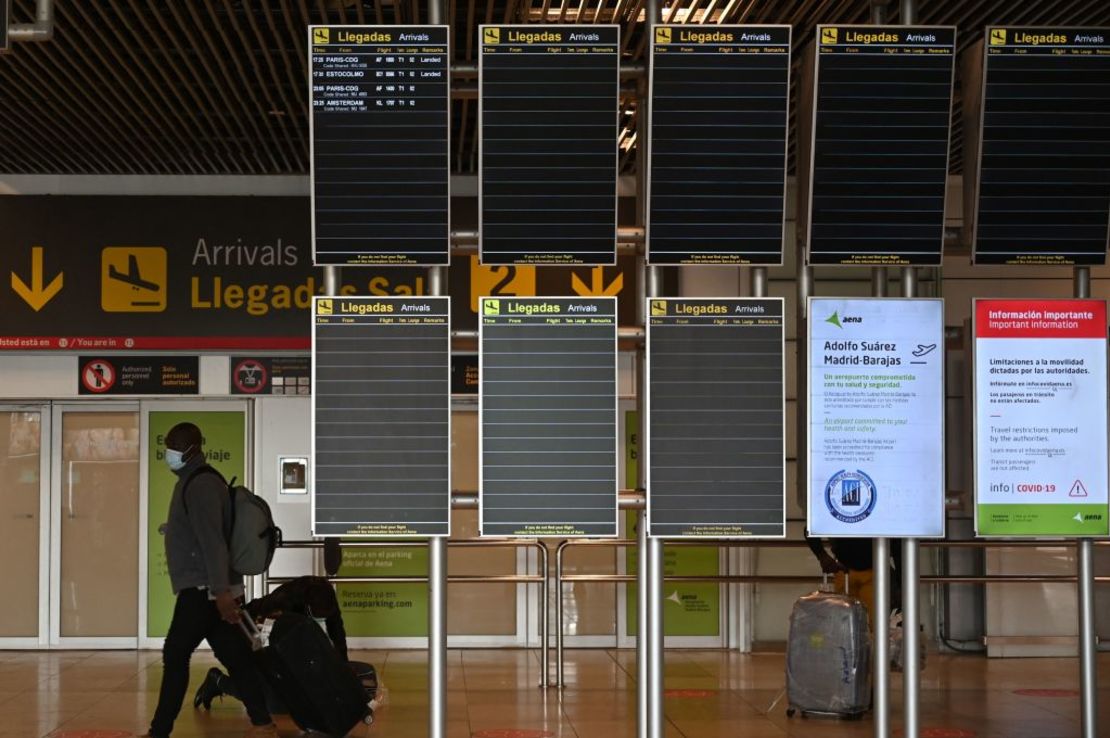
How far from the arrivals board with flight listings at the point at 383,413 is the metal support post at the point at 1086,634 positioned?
2465 mm

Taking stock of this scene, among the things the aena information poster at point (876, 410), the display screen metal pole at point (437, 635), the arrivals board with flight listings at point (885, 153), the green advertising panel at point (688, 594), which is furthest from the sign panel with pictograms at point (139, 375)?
the arrivals board with flight listings at point (885, 153)

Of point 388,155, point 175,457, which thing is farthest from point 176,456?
point 388,155

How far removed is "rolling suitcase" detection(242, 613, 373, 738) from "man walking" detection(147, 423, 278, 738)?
0.17m

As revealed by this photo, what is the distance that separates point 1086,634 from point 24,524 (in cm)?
869

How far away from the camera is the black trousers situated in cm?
697

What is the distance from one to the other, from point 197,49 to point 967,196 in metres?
4.37

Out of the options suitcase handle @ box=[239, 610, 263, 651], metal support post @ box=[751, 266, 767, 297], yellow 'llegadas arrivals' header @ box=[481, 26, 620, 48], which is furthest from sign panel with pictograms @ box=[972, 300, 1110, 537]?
suitcase handle @ box=[239, 610, 263, 651]

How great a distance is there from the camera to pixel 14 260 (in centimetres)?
1078

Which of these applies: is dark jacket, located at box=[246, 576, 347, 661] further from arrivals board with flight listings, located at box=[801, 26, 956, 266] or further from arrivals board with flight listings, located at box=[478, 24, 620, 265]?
arrivals board with flight listings, located at box=[801, 26, 956, 266]

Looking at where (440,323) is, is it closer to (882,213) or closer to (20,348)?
(882,213)

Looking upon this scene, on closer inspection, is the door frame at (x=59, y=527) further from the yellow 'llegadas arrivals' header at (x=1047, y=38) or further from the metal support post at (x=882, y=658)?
the yellow 'llegadas arrivals' header at (x=1047, y=38)

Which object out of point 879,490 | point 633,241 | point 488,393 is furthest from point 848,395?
point 488,393

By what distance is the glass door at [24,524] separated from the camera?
1112cm

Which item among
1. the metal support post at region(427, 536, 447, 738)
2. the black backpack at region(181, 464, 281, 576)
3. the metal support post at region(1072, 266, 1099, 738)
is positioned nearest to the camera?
the metal support post at region(427, 536, 447, 738)
